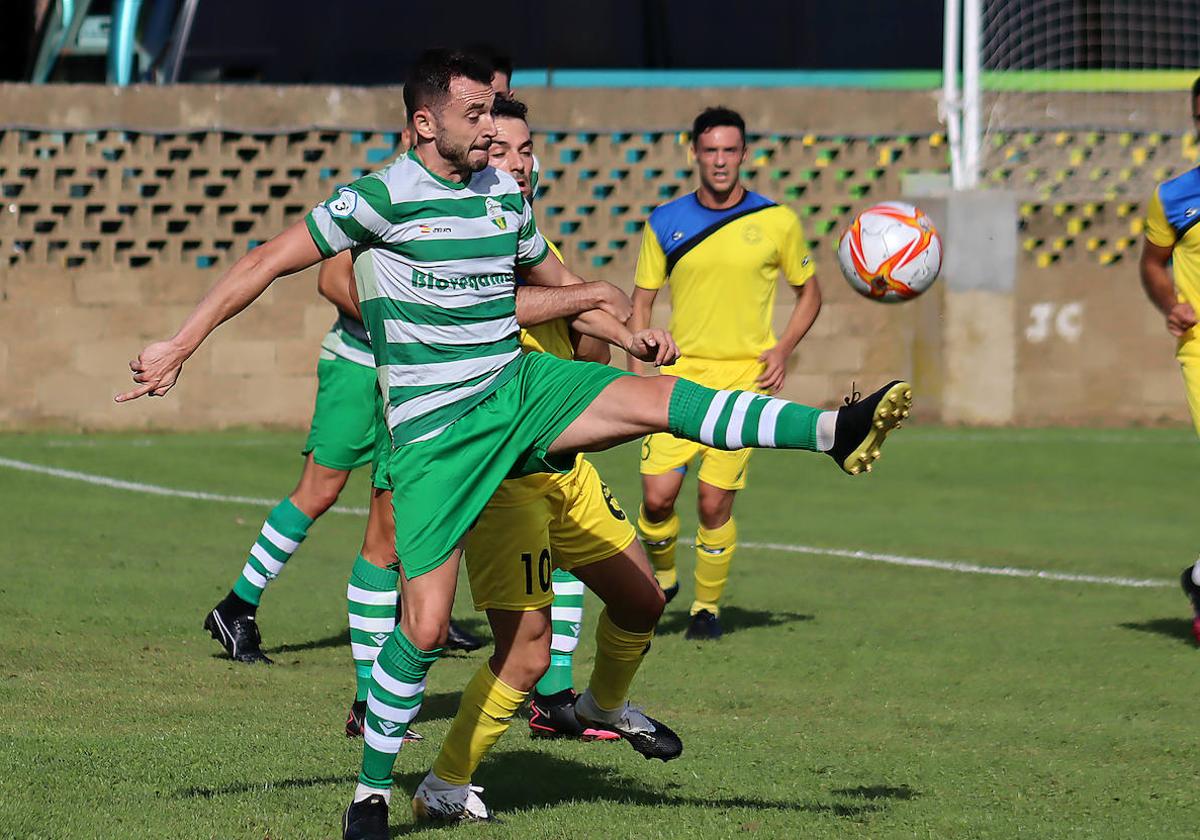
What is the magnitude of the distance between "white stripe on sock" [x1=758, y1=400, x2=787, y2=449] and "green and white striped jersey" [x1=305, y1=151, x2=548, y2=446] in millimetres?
705

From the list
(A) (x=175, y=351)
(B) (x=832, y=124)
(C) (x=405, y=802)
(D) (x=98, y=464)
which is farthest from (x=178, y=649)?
(B) (x=832, y=124)

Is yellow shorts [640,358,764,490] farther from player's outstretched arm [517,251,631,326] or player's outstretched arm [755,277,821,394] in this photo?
player's outstretched arm [517,251,631,326]

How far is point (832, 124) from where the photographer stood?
16.4m

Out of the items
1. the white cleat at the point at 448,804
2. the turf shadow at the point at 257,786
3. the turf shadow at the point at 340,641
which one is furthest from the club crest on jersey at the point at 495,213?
the turf shadow at the point at 340,641

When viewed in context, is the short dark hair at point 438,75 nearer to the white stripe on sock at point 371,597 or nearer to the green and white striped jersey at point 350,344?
the white stripe on sock at point 371,597

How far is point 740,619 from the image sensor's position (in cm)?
845

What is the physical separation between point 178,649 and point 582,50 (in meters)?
13.2

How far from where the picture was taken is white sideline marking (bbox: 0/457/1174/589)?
31.7 feet

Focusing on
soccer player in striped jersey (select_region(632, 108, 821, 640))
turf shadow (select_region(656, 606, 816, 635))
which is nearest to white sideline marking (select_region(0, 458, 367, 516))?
turf shadow (select_region(656, 606, 816, 635))

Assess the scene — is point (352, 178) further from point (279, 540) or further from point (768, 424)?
point (768, 424)

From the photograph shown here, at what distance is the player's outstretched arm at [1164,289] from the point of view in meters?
7.59

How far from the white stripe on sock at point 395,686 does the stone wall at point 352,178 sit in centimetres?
1143

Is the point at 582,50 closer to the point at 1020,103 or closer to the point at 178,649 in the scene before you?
the point at 1020,103

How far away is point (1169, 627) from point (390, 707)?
16.0ft
